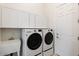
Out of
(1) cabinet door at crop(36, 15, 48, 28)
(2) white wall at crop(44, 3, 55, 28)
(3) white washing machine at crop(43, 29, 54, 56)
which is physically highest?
(2) white wall at crop(44, 3, 55, 28)

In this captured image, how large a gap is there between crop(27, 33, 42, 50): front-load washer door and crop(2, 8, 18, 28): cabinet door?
0.86ft

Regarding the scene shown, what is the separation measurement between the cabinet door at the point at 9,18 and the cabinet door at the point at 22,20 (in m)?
0.05

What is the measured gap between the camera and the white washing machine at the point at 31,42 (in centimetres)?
146

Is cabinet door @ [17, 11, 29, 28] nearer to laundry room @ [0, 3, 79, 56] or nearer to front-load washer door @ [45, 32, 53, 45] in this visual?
laundry room @ [0, 3, 79, 56]

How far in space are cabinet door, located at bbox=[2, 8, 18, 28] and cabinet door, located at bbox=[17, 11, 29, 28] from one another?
0.15 ft

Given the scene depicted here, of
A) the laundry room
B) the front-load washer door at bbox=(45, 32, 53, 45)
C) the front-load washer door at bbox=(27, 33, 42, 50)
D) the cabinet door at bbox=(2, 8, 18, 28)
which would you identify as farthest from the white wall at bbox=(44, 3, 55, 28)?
the cabinet door at bbox=(2, 8, 18, 28)

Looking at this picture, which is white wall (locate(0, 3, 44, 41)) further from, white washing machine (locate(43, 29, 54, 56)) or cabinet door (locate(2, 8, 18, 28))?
white washing machine (locate(43, 29, 54, 56))

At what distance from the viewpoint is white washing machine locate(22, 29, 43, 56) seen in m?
1.46

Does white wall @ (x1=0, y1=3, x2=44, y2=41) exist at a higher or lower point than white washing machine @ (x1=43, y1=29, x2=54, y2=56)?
higher

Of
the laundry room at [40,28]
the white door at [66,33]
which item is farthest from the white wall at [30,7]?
the white door at [66,33]

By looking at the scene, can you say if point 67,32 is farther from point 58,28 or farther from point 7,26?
point 7,26

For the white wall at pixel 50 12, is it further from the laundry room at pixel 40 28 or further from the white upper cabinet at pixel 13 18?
the white upper cabinet at pixel 13 18

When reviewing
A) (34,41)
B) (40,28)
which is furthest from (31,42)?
(40,28)

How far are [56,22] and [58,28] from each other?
82 mm
